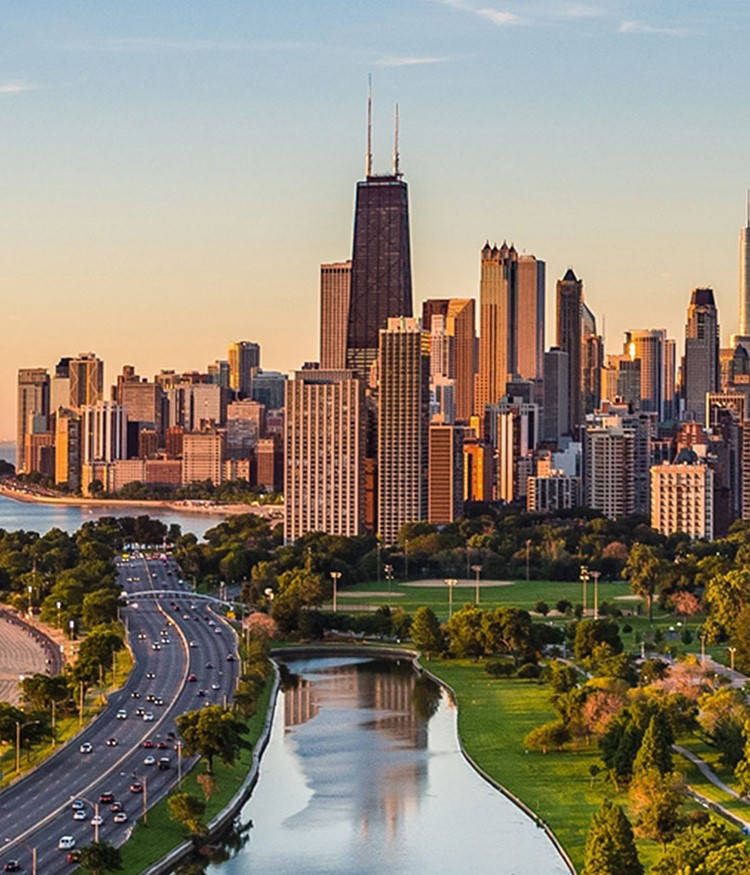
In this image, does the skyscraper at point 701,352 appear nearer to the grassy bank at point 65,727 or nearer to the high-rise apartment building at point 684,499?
the high-rise apartment building at point 684,499

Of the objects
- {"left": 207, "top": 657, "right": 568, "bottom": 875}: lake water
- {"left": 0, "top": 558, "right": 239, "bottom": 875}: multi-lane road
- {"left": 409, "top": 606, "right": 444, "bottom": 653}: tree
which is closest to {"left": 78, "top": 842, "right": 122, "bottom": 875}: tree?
{"left": 0, "top": 558, "right": 239, "bottom": 875}: multi-lane road

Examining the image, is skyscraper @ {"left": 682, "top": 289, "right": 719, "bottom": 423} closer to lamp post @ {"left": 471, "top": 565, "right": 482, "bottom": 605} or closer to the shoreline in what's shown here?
the shoreline

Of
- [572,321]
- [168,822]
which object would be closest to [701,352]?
[572,321]

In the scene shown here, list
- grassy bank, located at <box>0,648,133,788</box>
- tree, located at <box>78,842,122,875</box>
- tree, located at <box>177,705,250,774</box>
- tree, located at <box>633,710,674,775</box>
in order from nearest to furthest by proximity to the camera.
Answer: tree, located at <box>78,842,122,875</box> < tree, located at <box>633,710,674,775</box> < tree, located at <box>177,705,250,774</box> < grassy bank, located at <box>0,648,133,788</box>

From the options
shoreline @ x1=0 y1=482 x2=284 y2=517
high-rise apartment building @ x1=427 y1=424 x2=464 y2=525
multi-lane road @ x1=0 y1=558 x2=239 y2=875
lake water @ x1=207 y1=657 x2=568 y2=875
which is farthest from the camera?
shoreline @ x1=0 y1=482 x2=284 y2=517

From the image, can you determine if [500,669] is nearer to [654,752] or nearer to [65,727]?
[65,727]

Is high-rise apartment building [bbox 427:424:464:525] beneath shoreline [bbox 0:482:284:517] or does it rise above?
above
